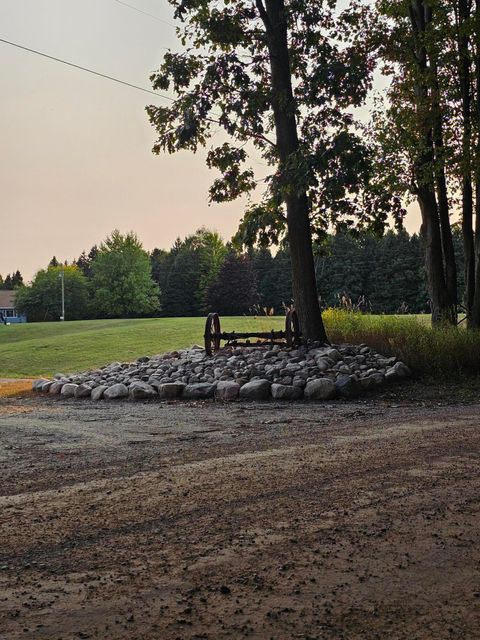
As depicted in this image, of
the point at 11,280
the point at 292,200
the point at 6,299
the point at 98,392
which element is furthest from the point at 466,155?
the point at 11,280

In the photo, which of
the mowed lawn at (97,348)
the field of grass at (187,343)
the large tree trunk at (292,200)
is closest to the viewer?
the field of grass at (187,343)

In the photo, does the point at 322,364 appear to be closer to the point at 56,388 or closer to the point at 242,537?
the point at 56,388

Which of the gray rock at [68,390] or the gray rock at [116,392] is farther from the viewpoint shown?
the gray rock at [68,390]

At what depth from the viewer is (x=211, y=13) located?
13.4 metres

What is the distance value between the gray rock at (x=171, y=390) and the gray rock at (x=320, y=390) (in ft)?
6.63

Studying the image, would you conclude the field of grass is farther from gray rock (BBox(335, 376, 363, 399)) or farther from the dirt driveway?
the dirt driveway

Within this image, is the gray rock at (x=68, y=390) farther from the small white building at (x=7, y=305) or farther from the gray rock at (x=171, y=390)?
the small white building at (x=7, y=305)

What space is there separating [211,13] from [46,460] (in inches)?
433

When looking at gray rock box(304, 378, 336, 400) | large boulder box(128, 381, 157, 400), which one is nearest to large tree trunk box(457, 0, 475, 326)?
gray rock box(304, 378, 336, 400)

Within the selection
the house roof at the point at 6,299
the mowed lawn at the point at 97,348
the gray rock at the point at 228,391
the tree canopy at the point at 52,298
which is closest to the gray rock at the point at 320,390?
the gray rock at the point at 228,391

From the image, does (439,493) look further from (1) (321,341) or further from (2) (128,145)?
(2) (128,145)

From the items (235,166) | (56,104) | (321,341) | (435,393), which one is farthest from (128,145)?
(435,393)

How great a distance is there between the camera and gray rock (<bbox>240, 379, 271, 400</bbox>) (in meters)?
9.92

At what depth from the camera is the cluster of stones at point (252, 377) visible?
391 inches
